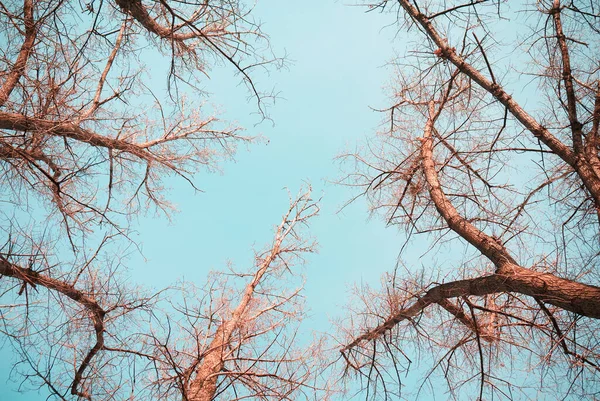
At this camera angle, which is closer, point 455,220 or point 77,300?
point 455,220

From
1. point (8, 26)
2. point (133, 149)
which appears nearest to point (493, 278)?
point (133, 149)

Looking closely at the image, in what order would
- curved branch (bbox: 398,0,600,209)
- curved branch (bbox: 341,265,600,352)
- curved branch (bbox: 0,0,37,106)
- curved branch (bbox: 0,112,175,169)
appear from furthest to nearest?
curved branch (bbox: 398,0,600,209), curved branch (bbox: 0,0,37,106), curved branch (bbox: 0,112,175,169), curved branch (bbox: 341,265,600,352)

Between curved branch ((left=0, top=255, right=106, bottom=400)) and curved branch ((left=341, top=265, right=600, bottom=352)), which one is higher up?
curved branch ((left=0, top=255, right=106, bottom=400))

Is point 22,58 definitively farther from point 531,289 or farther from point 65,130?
point 531,289

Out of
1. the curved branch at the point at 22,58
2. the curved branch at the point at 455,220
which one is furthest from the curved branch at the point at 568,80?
the curved branch at the point at 22,58

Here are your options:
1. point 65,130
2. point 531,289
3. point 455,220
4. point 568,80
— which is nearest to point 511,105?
point 568,80

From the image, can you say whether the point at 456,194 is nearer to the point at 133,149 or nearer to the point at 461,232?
the point at 461,232

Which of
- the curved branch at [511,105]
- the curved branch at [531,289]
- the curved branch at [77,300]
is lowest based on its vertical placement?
the curved branch at [531,289]

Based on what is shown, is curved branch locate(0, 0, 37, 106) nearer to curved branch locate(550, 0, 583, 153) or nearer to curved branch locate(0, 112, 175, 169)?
curved branch locate(0, 112, 175, 169)

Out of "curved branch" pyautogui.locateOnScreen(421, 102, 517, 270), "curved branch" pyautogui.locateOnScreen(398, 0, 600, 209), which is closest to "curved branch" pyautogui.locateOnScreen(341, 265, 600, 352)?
"curved branch" pyautogui.locateOnScreen(421, 102, 517, 270)

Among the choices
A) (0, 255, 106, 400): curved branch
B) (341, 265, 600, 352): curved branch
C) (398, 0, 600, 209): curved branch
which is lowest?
(341, 265, 600, 352): curved branch

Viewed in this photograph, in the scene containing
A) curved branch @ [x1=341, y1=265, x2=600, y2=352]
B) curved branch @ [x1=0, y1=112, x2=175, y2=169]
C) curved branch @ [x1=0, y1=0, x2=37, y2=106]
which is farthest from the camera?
curved branch @ [x1=0, y1=0, x2=37, y2=106]

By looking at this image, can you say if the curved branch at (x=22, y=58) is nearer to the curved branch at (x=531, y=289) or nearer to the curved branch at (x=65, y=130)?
the curved branch at (x=65, y=130)

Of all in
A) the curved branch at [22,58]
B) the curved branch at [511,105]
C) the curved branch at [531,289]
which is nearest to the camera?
the curved branch at [531,289]
